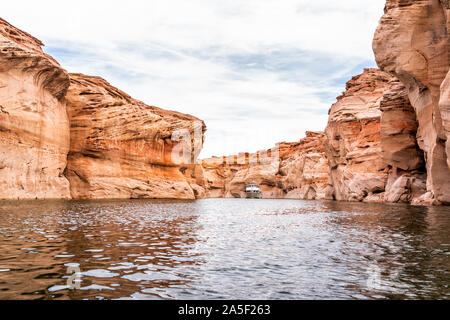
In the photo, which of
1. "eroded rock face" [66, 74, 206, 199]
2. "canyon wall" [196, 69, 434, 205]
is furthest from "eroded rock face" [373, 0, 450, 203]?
"eroded rock face" [66, 74, 206, 199]

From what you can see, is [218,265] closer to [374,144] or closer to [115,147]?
[115,147]

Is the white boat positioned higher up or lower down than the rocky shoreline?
lower down

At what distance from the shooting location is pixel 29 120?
3928 centimetres

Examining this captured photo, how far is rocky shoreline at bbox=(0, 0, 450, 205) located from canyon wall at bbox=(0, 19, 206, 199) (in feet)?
0.46

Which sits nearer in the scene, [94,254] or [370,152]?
[94,254]

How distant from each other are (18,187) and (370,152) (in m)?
49.9

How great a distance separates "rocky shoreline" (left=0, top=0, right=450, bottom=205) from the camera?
3375 centimetres

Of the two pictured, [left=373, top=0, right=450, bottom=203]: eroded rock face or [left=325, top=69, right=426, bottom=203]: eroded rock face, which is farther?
[left=325, top=69, right=426, bottom=203]: eroded rock face

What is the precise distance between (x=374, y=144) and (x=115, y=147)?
137ft

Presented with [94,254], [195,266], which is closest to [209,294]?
[195,266]

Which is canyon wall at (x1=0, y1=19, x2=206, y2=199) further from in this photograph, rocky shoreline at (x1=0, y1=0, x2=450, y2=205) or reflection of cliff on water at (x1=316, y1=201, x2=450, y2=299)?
reflection of cliff on water at (x1=316, y1=201, x2=450, y2=299)

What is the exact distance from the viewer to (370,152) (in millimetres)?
58750

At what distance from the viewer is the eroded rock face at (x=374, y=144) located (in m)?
45.9
